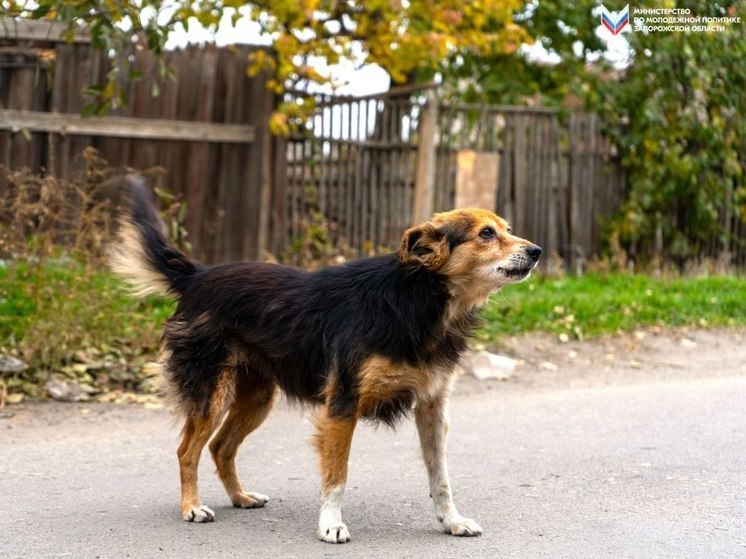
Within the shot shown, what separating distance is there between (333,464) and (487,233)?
4.46ft

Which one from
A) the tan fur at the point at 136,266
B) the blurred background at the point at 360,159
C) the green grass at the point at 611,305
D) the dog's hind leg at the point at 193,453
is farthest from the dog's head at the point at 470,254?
the green grass at the point at 611,305

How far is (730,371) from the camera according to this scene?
31.5ft

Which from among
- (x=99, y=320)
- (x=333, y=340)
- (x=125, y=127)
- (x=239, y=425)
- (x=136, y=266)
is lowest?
(x=239, y=425)

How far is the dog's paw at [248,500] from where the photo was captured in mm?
5602

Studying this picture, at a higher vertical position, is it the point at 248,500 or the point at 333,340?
the point at 333,340

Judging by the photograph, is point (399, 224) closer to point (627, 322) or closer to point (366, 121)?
point (366, 121)

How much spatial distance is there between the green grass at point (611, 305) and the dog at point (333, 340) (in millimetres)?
4685

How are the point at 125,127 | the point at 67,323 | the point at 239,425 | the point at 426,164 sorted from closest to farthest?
the point at 239,425 → the point at 67,323 → the point at 125,127 → the point at 426,164

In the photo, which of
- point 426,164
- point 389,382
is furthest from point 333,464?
point 426,164

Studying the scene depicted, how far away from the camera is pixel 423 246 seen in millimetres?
5102

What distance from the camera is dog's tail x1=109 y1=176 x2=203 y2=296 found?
5793 mm

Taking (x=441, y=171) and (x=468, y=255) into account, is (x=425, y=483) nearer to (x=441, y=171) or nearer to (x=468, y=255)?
(x=468, y=255)

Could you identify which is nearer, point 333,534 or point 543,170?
point 333,534

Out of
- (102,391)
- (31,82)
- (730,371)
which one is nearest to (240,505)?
(102,391)
